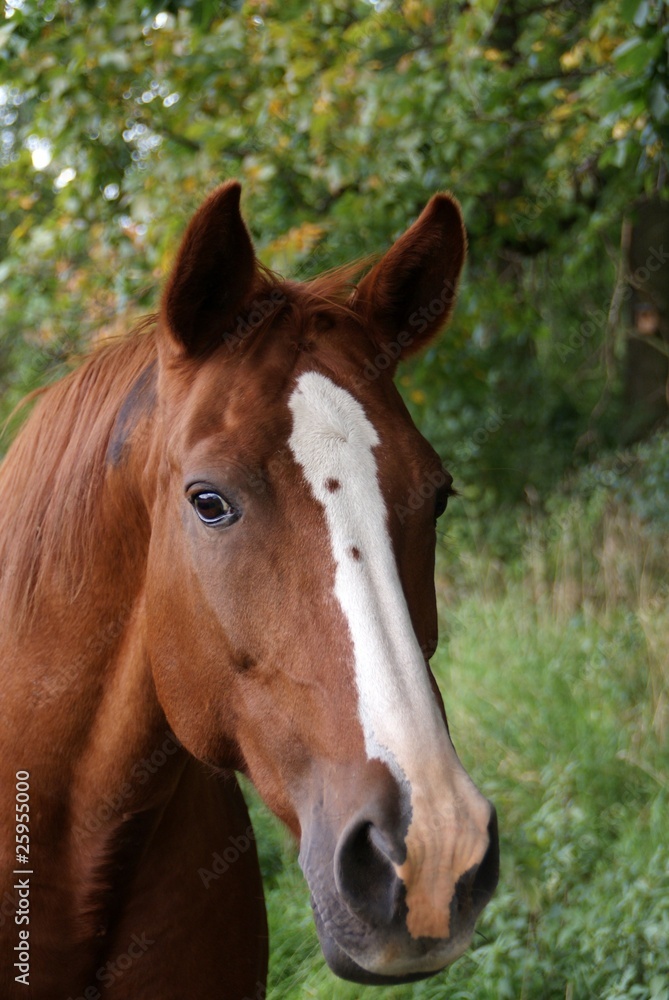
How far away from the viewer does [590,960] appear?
3479 millimetres

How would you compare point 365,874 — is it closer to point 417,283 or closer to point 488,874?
point 488,874

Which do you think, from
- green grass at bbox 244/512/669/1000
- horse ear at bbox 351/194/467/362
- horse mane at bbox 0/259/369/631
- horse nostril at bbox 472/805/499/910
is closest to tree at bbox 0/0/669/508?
green grass at bbox 244/512/669/1000

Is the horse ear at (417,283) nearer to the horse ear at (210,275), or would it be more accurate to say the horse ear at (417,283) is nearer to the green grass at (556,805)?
the horse ear at (210,275)

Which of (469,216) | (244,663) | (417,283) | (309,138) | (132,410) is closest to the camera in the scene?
(244,663)

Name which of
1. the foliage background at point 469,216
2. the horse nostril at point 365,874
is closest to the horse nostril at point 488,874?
the horse nostril at point 365,874

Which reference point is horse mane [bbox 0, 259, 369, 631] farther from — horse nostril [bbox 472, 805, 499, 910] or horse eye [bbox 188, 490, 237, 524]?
horse nostril [bbox 472, 805, 499, 910]

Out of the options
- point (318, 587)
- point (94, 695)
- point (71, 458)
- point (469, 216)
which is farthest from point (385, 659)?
point (469, 216)

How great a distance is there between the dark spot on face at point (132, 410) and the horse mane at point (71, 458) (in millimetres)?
19

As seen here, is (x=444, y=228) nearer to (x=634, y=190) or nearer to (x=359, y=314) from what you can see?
(x=359, y=314)

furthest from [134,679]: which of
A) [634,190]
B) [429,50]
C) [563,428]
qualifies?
[563,428]

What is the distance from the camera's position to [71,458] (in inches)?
89.9

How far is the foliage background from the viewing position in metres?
3.62

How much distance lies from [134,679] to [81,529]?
14.8 inches

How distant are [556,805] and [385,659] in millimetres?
3102
